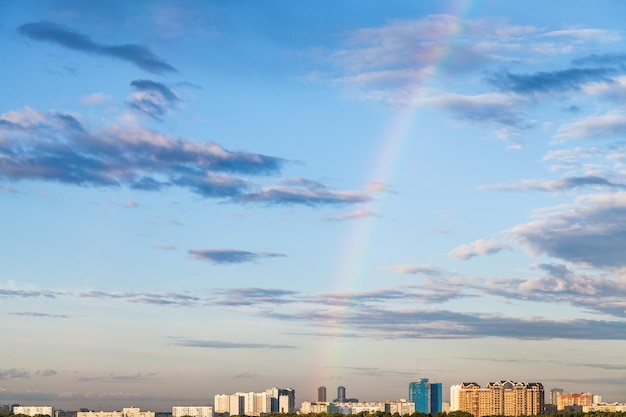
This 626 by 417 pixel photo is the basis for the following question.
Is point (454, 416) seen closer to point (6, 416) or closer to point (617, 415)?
point (617, 415)

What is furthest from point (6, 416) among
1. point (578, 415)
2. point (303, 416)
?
point (578, 415)

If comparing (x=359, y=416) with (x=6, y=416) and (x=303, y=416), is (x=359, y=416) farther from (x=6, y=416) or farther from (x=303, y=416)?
(x=6, y=416)

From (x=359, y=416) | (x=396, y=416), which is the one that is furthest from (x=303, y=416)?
(x=396, y=416)

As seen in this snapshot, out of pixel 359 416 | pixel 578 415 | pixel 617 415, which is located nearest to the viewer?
pixel 617 415

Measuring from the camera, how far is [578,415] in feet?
508

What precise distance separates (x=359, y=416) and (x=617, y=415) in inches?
1787

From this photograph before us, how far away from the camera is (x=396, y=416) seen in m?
154

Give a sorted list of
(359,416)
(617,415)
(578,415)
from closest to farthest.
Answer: (617,415)
(578,415)
(359,416)

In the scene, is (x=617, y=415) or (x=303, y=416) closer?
(x=617, y=415)

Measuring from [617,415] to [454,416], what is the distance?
88.8 feet

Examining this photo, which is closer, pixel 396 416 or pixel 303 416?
pixel 396 416

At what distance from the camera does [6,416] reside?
589ft

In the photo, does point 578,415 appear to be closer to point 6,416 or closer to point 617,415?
point 617,415

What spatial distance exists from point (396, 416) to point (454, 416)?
12.2 metres
